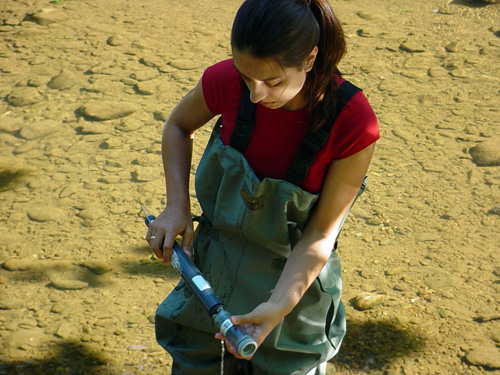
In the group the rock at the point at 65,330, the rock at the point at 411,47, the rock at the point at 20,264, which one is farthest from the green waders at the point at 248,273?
the rock at the point at 411,47

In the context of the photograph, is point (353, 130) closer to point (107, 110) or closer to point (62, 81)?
point (107, 110)

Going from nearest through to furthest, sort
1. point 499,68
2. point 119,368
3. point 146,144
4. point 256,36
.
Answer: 1. point 256,36
2. point 119,368
3. point 146,144
4. point 499,68

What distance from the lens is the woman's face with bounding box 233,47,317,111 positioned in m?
1.62

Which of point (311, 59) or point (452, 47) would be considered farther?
point (452, 47)

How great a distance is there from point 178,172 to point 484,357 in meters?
1.66

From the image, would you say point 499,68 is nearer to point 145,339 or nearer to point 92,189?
point 92,189

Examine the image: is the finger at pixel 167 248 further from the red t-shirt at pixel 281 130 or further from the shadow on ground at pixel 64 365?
the shadow on ground at pixel 64 365

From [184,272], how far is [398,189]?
238 cm

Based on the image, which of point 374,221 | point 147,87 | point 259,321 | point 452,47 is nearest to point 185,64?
point 147,87

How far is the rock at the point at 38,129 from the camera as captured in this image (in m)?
4.47

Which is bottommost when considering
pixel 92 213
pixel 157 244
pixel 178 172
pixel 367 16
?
pixel 92 213

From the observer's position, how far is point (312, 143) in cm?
172

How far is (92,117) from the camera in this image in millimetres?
4656

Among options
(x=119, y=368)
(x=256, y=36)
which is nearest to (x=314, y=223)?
(x=256, y=36)
